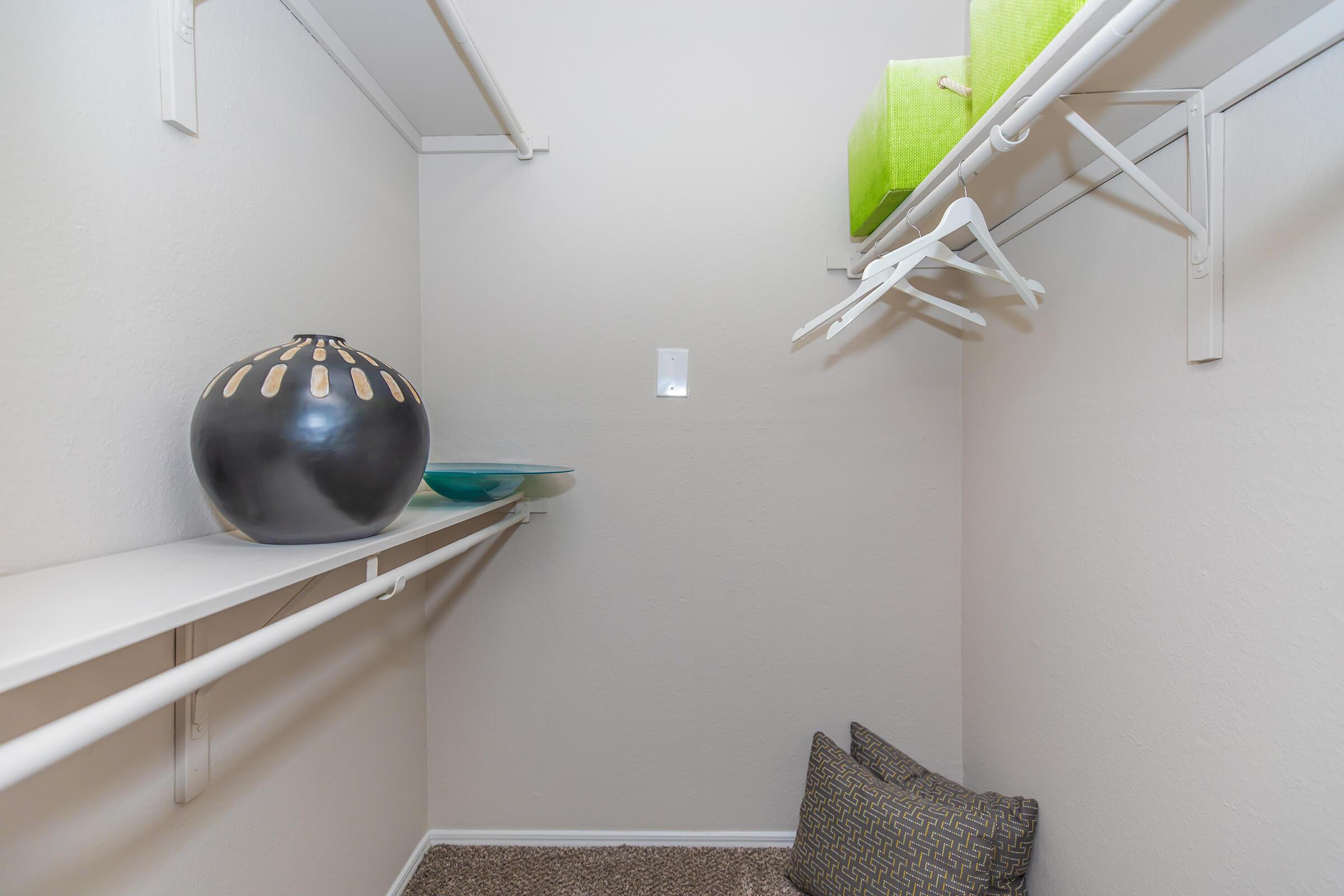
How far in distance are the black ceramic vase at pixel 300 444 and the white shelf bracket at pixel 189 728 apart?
0.19m

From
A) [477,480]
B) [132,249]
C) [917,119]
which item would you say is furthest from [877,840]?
[132,249]

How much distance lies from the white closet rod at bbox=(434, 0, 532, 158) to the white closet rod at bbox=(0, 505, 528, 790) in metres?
0.92

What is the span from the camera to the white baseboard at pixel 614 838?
5.14ft

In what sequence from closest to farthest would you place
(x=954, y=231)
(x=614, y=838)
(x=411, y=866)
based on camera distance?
(x=954, y=231)
(x=411, y=866)
(x=614, y=838)

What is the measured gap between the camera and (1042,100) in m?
0.72

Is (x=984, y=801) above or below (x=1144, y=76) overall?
below

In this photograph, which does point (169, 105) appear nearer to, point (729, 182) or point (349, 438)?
point (349, 438)

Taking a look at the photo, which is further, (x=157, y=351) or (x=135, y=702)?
(x=157, y=351)

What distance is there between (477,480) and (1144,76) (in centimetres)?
121

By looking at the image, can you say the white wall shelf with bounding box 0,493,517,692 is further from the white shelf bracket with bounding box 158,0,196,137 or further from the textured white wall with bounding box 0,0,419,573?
the white shelf bracket with bounding box 158,0,196,137

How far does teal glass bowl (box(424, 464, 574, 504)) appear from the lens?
3.78ft

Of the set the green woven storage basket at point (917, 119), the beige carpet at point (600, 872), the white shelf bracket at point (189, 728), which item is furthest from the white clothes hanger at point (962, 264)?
the beige carpet at point (600, 872)

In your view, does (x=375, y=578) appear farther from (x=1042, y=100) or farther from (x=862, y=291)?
(x=1042, y=100)

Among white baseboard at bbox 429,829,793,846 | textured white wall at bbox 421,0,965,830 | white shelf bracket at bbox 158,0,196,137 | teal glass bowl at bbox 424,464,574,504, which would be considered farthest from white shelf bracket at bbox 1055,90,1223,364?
white baseboard at bbox 429,829,793,846
